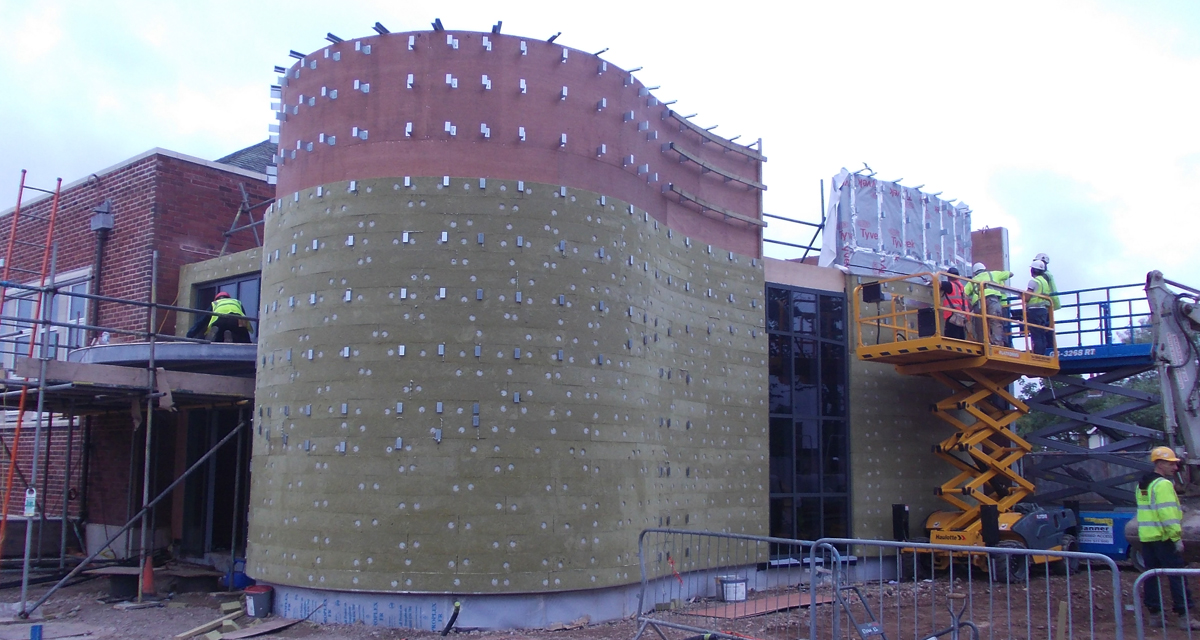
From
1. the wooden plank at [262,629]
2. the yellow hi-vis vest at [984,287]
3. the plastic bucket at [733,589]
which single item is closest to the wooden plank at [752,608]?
the plastic bucket at [733,589]

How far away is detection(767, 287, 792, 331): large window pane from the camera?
53.3 ft

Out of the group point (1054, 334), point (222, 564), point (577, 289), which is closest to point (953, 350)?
point (1054, 334)

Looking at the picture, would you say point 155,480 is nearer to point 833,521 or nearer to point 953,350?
point 833,521

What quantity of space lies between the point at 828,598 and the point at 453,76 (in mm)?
9163

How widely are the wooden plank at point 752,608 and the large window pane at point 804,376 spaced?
3.66 m

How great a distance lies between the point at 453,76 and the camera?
1216cm

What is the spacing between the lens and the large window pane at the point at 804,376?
1634 centimetres

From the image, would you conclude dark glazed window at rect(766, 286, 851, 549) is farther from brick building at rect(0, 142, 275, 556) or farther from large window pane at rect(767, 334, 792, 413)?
brick building at rect(0, 142, 275, 556)

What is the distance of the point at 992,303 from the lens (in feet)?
54.4

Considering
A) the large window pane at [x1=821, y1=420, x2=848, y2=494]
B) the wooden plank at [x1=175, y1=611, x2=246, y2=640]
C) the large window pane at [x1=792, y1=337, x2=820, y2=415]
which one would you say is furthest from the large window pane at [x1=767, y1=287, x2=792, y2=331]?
the wooden plank at [x1=175, y1=611, x2=246, y2=640]

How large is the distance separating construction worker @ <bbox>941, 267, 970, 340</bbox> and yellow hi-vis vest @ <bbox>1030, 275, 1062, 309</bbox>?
196cm

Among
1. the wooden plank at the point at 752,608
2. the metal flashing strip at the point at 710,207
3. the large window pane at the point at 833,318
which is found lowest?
the wooden plank at the point at 752,608

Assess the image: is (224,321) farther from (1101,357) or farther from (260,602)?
(1101,357)

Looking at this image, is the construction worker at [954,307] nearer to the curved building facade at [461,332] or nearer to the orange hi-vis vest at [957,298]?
the orange hi-vis vest at [957,298]
